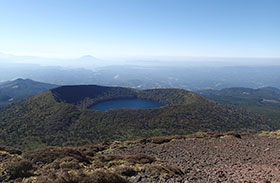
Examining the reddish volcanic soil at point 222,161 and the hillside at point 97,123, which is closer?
the reddish volcanic soil at point 222,161

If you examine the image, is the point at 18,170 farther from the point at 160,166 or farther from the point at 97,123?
the point at 97,123

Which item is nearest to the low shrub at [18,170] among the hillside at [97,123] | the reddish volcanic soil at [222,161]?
the reddish volcanic soil at [222,161]

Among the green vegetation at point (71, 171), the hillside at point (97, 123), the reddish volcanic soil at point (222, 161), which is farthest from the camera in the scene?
the hillside at point (97, 123)

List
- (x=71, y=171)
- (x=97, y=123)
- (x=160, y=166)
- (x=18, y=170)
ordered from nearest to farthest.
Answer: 1. (x=71, y=171)
2. (x=18, y=170)
3. (x=160, y=166)
4. (x=97, y=123)

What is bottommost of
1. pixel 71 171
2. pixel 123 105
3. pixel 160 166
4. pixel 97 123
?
pixel 123 105

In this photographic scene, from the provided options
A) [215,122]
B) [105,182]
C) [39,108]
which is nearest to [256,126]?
[215,122]

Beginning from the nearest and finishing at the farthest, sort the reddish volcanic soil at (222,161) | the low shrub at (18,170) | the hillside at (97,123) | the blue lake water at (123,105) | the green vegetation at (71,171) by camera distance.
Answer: the green vegetation at (71,171) → the reddish volcanic soil at (222,161) → the low shrub at (18,170) → the hillside at (97,123) → the blue lake water at (123,105)

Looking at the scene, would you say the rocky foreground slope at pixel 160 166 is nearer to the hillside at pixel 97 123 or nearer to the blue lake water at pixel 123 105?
the hillside at pixel 97 123

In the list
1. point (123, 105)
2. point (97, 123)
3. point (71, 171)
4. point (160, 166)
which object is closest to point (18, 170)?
point (71, 171)

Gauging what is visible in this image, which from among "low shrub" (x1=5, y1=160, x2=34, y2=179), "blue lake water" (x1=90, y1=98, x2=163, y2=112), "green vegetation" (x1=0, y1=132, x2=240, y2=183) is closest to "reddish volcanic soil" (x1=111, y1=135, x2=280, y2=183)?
"green vegetation" (x1=0, y1=132, x2=240, y2=183)
